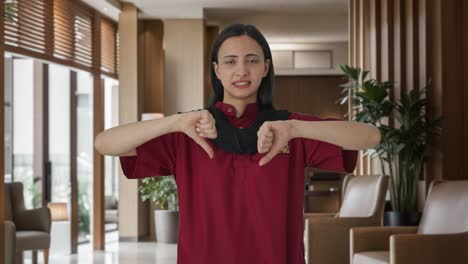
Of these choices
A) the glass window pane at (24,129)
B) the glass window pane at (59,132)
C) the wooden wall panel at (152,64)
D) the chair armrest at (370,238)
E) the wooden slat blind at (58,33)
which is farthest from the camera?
the wooden wall panel at (152,64)

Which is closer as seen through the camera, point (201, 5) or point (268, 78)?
point (268, 78)

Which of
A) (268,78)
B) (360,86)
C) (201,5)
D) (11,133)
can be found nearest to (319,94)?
(201,5)

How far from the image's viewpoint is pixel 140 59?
11.9m

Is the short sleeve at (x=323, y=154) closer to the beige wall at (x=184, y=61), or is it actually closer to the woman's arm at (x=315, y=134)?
the woman's arm at (x=315, y=134)

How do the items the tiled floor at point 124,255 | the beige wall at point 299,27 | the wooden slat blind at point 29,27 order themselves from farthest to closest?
the beige wall at point 299,27 → the tiled floor at point 124,255 → the wooden slat blind at point 29,27

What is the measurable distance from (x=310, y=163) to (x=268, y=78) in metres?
0.18

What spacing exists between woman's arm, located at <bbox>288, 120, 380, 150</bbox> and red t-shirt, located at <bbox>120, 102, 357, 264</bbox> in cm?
8

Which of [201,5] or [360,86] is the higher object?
[201,5]

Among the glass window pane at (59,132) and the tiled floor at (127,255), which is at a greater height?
the glass window pane at (59,132)

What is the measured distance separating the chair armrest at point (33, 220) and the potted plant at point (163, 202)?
3.08 m

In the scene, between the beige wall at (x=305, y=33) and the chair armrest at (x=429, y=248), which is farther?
the beige wall at (x=305, y=33)

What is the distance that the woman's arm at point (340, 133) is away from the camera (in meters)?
1.50

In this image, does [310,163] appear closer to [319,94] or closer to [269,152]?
[269,152]

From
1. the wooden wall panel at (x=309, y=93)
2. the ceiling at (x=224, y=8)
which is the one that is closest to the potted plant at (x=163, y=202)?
the ceiling at (x=224, y=8)
